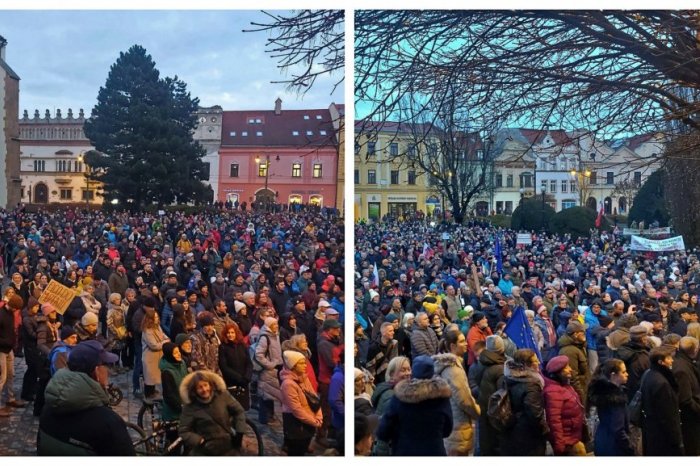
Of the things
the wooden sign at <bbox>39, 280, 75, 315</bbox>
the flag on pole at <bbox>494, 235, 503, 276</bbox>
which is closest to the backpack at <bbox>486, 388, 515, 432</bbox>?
the wooden sign at <bbox>39, 280, 75, 315</bbox>

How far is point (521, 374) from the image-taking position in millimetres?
4422

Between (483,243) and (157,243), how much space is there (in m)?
7.04

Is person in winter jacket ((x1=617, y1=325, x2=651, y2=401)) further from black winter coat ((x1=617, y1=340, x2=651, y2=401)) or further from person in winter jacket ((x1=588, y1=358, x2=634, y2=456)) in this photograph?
person in winter jacket ((x1=588, y1=358, x2=634, y2=456))

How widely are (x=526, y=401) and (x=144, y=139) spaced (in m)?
11.4

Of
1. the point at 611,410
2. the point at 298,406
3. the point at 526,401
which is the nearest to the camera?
the point at 526,401

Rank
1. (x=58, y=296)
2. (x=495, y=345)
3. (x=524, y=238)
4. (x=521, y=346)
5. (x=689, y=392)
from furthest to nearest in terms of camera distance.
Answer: (x=524, y=238)
(x=58, y=296)
(x=521, y=346)
(x=495, y=345)
(x=689, y=392)

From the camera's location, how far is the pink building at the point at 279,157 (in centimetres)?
659

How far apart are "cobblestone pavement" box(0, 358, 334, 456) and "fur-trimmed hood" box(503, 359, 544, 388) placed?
1762 mm

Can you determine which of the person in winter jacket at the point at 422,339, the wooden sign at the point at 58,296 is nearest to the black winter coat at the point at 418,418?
the person in winter jacket at the point at 422,339

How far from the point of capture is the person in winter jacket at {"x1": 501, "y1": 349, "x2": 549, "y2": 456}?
14.4ft

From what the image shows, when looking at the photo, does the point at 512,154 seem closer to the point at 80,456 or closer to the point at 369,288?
the point at 369,288

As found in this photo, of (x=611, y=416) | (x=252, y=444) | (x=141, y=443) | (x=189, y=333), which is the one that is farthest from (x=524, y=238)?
(x=141, y=443)

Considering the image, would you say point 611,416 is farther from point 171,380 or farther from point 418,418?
Result: point 171,380

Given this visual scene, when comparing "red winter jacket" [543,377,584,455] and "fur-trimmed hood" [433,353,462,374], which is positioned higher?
"fur-trimmed hood" [433,353,462,374]
